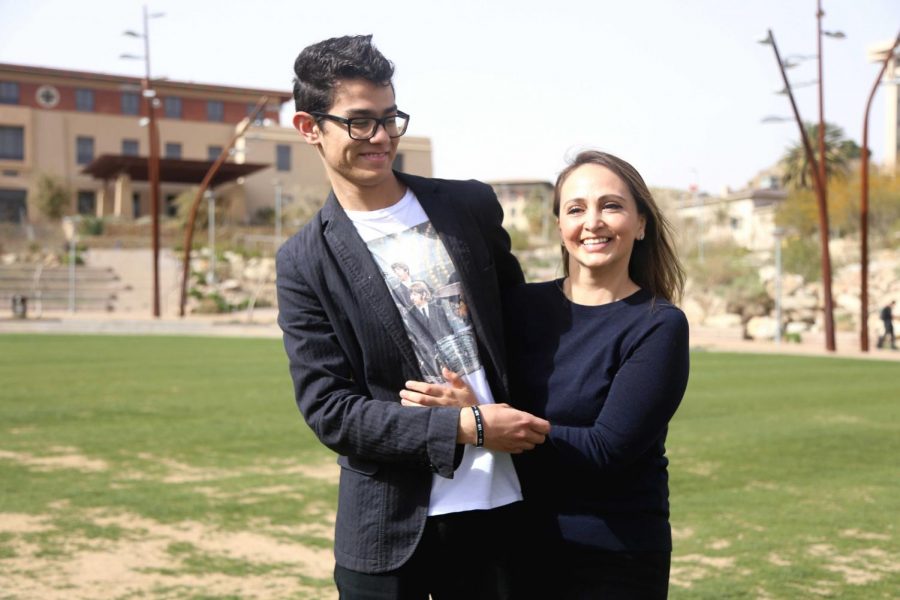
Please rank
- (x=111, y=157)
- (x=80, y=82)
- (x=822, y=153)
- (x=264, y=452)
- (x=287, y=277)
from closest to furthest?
(x=287, y=277), (x=264, y=452), (x=822, y=153), (x=111, y=157), (x=80, y=82)

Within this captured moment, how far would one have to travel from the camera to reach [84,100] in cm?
7250

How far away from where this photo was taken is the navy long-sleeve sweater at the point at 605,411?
2838mm

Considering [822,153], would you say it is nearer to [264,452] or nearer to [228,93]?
[264,452]

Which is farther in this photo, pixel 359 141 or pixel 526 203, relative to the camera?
pixel 526 203

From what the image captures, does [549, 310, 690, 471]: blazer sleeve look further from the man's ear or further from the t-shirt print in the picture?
the man's ear

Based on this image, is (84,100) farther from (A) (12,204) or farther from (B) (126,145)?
(A) (12,204)

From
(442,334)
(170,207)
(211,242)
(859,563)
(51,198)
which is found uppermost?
(51,198)

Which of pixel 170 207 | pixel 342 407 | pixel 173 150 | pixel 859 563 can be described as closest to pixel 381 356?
pixel 342 407

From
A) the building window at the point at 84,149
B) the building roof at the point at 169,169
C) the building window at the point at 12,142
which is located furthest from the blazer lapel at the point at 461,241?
the building window at the point at 84,149

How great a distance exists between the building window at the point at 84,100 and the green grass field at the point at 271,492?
6082cm

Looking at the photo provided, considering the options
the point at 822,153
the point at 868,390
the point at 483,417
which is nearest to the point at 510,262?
the point at 483,417

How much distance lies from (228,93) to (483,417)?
3025 inches

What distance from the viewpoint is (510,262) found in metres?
3.32

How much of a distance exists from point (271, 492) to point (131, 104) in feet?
233
